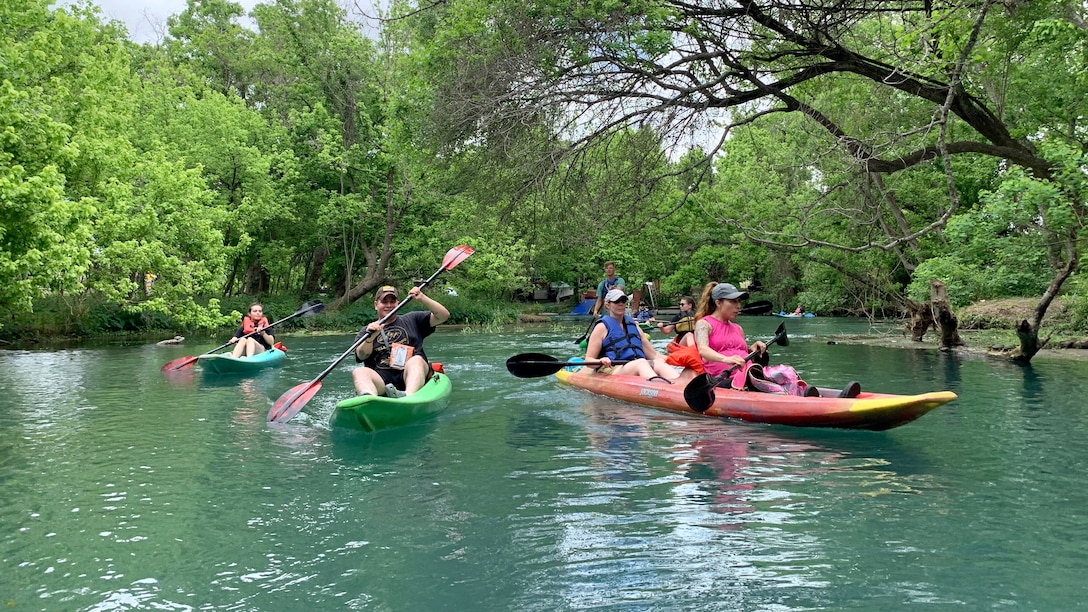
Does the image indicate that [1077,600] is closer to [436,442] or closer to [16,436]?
[436,442]

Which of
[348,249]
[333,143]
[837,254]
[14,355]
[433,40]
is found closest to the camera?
[433,40]

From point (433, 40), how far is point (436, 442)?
5.03 m

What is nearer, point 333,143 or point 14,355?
point 14,355

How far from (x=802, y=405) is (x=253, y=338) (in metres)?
10.2

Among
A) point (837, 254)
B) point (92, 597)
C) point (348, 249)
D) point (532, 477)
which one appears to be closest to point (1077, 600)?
point (532, 477)

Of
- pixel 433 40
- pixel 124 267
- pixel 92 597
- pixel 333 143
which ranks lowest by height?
pixel 92 597

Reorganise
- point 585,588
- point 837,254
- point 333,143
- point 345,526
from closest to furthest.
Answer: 1. point 585,588
2. point 345,526
3. point 837,254
4. point 333,143

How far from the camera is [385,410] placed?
23.7 ft

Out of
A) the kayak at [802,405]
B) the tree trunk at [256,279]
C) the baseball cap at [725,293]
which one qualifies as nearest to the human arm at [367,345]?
the kayak at [802,405]

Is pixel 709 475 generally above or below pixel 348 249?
below

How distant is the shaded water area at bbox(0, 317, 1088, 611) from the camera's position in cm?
366

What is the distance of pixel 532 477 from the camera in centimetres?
578

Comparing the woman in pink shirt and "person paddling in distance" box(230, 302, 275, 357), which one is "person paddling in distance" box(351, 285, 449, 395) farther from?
"person paddling in distance" box(230, 302, 275, 357)

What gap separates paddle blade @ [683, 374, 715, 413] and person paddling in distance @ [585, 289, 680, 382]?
4.54 feet
